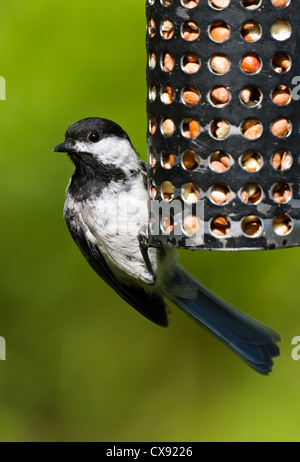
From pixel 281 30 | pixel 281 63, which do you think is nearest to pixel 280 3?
pixel 281 30

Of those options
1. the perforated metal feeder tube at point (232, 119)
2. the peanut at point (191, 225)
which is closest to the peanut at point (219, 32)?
the perforated metal feeder tube at point (232, 119)

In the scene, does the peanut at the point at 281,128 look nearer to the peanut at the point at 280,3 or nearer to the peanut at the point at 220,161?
the peanut at the point at 220,161

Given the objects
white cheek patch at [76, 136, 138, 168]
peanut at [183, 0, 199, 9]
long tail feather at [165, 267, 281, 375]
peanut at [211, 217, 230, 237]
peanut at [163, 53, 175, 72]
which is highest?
peanut at [183, 0, 199, 9]

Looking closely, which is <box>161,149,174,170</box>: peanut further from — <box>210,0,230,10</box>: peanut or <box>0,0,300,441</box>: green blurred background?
<box>0,0,300,441</box>: green blurred background

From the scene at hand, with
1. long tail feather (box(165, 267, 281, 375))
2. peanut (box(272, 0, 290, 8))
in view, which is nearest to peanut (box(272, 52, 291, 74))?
peanut (box(272, 0, 290, 8))

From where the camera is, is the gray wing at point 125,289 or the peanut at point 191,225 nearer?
the peanut at point 191,225

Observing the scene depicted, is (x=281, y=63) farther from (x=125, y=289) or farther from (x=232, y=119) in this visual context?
(x=125, y=289)
